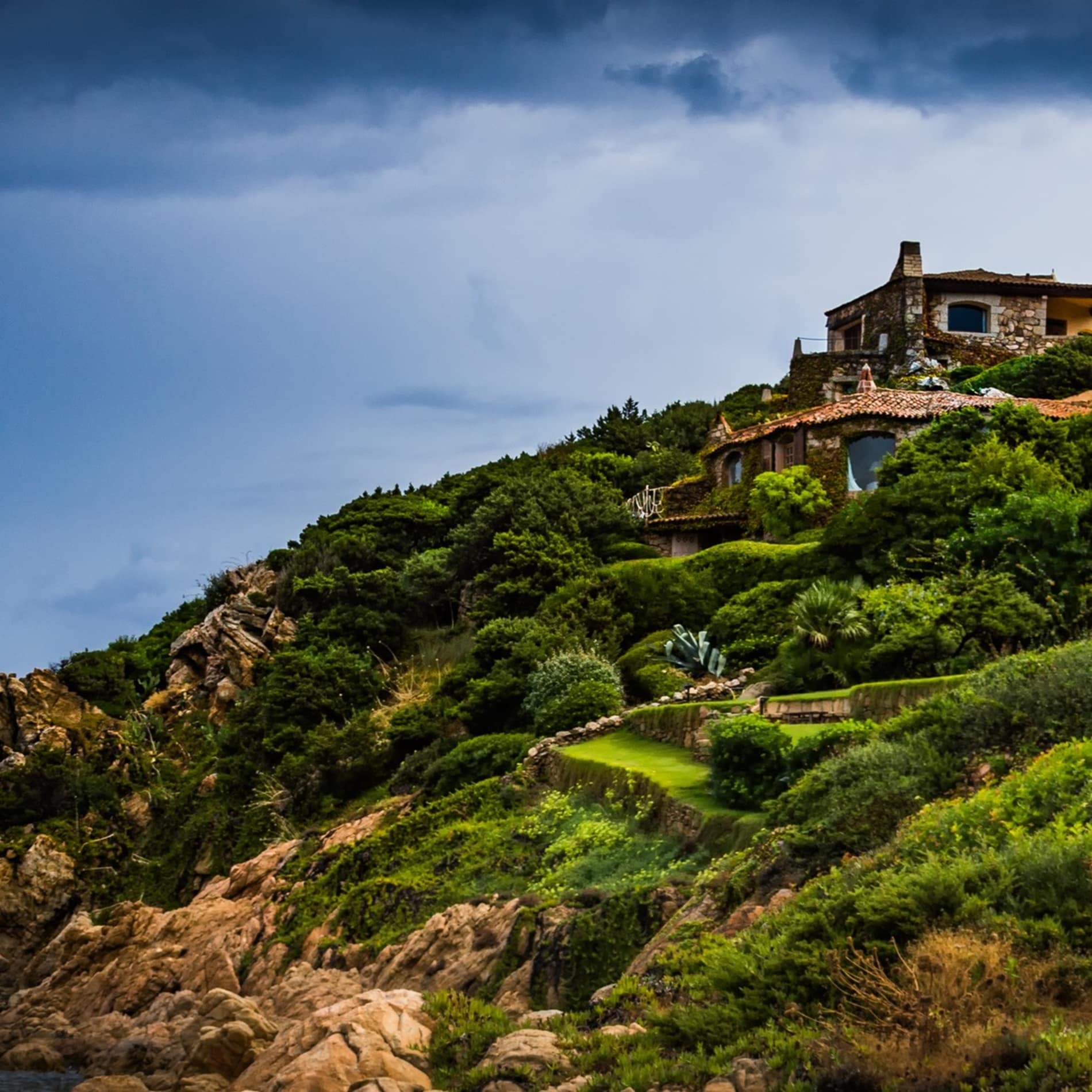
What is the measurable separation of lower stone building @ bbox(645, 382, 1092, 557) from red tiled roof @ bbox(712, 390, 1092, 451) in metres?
0.03

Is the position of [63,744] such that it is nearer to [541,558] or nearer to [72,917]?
[72,917]

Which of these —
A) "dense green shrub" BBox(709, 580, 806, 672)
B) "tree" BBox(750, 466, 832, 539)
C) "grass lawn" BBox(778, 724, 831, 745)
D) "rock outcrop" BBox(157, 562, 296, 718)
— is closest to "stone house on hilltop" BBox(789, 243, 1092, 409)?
"tree" BBox(750, 466, 832, 539)

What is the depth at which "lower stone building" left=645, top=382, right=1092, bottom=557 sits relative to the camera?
4991 centimetres

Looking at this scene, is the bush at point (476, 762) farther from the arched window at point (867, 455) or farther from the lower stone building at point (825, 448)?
the arched window at point (867, 455)

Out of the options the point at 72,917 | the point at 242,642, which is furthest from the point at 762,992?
the point at 242,642

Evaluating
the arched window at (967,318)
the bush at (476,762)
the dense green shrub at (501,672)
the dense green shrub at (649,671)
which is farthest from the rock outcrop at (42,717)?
the arched window at (967,318)

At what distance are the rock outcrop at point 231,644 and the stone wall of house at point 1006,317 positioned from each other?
32987 mm

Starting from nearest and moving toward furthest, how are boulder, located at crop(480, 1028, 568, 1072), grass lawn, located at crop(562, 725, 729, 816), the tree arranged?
boulder, located at crop(480, 1028, 568, 1072) < grass lawn, located at crop(562, 725, 729, 816) < the tree

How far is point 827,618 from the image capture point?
32344mm

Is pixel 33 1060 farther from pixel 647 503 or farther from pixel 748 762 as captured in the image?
pixel 647 503

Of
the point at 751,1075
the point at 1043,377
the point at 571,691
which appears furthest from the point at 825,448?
the point at 751,1075

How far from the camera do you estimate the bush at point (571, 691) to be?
35.1 metres

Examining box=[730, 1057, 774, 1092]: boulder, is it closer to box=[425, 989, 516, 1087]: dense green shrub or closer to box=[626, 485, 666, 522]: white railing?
box=[425, 989, 516, 1087]: dense green shrub

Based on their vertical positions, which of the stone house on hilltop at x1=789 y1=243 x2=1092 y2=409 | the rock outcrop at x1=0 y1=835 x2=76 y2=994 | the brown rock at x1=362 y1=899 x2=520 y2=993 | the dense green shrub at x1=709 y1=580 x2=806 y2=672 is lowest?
the rock outcrop at x1=0 y1=835 x2=76 y2=994
